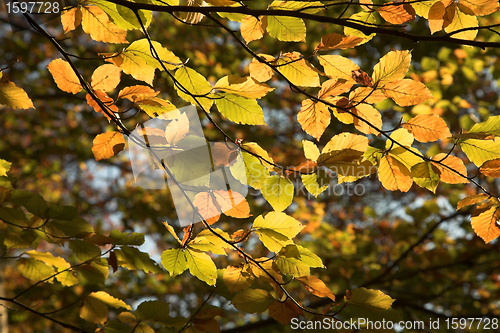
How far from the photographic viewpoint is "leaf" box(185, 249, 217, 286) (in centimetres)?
100

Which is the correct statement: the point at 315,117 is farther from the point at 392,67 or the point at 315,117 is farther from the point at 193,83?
the point at 193,83

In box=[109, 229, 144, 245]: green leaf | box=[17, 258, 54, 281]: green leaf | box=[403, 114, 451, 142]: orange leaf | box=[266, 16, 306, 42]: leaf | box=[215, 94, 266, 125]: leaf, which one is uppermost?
box=[266, 16, 306, 42]: leaf

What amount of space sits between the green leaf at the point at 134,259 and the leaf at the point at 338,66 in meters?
0.97

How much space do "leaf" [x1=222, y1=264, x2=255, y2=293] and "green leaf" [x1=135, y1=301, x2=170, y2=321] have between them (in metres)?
0.36

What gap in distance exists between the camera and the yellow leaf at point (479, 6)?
845 millimetres

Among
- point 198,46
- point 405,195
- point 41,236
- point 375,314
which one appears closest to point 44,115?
point 198,46

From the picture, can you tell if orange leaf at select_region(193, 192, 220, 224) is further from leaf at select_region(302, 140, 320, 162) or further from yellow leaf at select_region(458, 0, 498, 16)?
yellow leaf at select_region(458, 0, 498, 16)

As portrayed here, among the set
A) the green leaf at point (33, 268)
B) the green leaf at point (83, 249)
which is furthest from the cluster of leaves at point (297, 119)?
the green leaf at point (33, 268)

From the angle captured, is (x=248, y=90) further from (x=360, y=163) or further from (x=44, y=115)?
(x=44, y=115)

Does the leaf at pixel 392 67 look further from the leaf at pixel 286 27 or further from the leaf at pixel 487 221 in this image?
the leaf at pixel 487 221

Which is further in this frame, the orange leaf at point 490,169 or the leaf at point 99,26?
the leaf at point 99,26

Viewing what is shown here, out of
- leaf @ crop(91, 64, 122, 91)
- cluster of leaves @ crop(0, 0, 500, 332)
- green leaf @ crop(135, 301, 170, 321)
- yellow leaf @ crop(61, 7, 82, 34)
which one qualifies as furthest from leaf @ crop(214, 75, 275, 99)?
green leaf @ crop(135, 301, 170, 321)

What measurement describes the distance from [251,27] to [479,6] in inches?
25.0

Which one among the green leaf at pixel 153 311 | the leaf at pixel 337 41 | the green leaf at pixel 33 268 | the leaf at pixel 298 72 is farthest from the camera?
the green leaf at pixel 33 268
